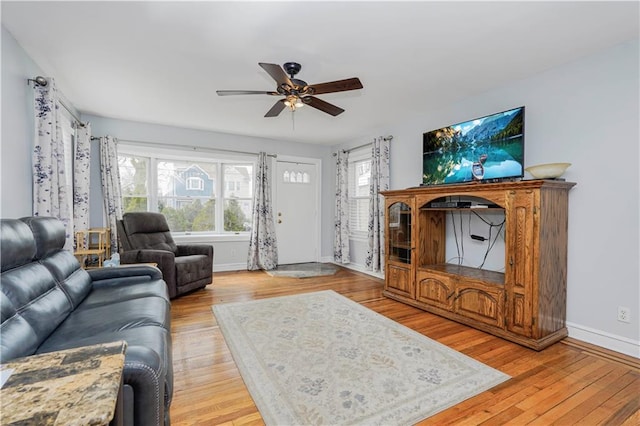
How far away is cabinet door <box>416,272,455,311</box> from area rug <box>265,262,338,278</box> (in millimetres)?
1983

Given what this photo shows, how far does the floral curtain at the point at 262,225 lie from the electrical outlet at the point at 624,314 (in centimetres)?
453

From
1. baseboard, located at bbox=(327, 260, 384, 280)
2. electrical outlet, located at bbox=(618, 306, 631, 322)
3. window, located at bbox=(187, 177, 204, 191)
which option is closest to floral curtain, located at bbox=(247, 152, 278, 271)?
window, located at bbox=(187, 177, 204, 191)

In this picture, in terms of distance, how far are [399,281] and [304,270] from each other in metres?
2.07

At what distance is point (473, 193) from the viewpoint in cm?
295

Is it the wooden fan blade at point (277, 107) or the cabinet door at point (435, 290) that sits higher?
the wooden fan blade at point (277, 107)

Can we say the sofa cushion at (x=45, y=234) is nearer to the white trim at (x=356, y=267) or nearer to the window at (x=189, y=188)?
the window at (x=189, y=188)

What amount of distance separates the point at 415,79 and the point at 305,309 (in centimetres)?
268

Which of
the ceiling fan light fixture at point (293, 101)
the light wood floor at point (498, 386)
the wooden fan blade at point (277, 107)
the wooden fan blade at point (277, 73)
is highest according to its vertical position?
the wooden fan blade at point (277, 73)

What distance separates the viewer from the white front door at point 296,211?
19.4ft

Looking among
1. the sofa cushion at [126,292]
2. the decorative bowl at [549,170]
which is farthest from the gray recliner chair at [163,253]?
the decorative bowl at [549,170]

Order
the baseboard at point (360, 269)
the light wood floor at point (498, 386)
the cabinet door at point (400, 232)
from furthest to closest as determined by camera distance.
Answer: the baseboard at point (360, 269), the cabinet door at point (400, 232), the light wood floor at point (498, 386)

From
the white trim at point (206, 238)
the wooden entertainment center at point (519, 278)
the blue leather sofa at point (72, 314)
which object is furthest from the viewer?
the white trim at point (206, 238)

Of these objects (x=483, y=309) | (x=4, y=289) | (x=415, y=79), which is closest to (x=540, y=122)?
(x=415, y=79)

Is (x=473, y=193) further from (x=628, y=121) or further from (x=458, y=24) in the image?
(x=458, y=24)
